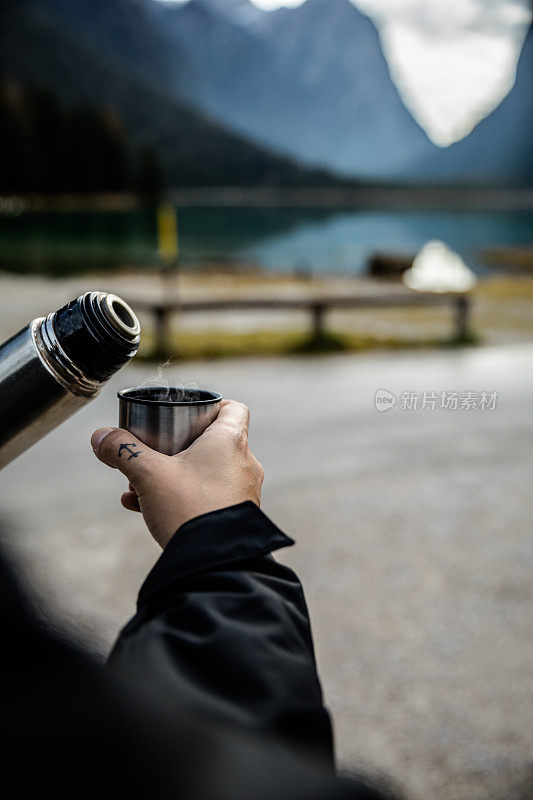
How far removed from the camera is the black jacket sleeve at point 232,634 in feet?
2.37

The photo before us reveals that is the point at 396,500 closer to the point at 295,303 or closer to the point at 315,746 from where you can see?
the point at 315,746

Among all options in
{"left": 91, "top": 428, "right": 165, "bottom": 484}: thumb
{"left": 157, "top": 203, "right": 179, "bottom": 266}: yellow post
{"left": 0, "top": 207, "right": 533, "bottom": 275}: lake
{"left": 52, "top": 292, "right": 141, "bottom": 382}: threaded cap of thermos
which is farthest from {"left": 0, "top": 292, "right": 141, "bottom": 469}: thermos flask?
{"left": 0, "top": 207, "right": 533, "bottom": 275}: lake

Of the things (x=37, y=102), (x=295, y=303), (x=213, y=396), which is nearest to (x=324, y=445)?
(x=295, y=303)

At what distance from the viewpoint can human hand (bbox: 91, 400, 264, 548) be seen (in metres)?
0.93

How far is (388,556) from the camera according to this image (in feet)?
15.1

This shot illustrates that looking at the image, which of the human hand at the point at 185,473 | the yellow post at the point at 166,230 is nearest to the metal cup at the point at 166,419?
the human hand at the point at 185,473

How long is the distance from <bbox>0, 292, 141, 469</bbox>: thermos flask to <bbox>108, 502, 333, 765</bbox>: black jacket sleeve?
0.70ft

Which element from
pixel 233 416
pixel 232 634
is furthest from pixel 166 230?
pixel 232 634

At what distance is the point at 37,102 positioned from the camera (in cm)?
9588

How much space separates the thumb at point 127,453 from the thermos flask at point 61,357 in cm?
14

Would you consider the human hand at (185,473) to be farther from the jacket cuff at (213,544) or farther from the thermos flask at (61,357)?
the thermos flask at (61,357)

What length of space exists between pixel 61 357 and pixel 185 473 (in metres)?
0.23

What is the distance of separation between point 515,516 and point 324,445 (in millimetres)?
1867

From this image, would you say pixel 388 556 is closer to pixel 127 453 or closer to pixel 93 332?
pixel 127 453
